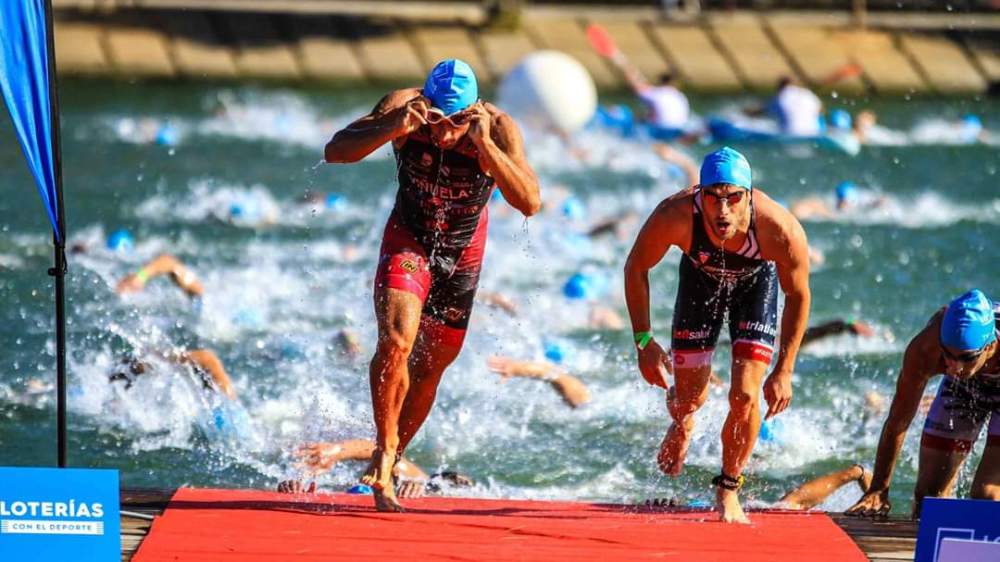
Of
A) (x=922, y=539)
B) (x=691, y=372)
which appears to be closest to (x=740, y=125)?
(x=691, y=372)

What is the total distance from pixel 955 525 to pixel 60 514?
2.96 meters

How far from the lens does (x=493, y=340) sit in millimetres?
11234

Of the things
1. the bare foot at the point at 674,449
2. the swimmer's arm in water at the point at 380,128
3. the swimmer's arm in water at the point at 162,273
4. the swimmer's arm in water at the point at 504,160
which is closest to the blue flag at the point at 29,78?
the swimmer's arm in water at the point at 380,128

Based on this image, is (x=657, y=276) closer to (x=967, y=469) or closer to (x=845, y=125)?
(x=967, y=469)

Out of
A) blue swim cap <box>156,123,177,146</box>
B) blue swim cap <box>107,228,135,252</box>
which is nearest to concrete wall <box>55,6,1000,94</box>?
blue swim cap <box>156,123,177,146</box>

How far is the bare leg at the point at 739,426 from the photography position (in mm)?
6418

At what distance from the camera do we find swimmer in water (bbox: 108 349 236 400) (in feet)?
29.7

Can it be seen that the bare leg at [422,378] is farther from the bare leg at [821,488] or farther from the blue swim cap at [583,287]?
the blue swim cap at [583,287]

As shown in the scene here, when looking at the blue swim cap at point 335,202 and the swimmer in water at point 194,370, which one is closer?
the swimmer in water at point 194,370

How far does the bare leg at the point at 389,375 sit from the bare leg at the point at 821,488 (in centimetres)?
218

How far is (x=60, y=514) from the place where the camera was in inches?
206

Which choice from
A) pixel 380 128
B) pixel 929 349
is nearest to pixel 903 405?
pixel 929 349

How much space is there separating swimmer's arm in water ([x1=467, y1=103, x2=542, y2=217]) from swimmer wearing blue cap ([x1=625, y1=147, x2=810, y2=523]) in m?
0.52

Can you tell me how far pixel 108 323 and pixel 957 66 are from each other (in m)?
16.0
